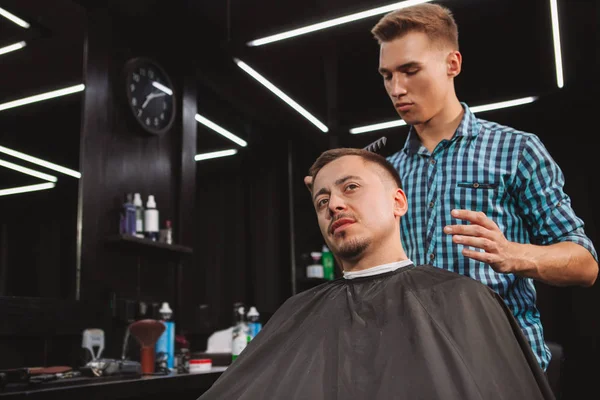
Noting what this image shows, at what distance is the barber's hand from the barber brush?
6.24 ft

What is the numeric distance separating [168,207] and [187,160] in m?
0.37

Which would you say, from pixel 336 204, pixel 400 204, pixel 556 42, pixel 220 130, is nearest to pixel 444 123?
pixel 400 204

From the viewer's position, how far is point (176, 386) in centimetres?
235

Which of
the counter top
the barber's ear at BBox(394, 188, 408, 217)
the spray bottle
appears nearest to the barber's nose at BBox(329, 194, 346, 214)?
the barber's ear at BBox(394, 188, 408, 217)

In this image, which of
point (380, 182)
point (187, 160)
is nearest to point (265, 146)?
point (187, 160)

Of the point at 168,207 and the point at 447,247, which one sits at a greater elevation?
the point at 168,207

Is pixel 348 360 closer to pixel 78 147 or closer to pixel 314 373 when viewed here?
pixel 314 373

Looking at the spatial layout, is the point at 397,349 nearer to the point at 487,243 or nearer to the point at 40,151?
the point at 487,243

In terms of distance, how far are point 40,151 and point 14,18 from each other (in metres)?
0.67

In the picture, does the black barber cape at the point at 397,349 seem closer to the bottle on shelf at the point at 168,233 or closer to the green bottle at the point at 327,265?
the bottle on shelf at the point at 168,233

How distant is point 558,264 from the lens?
119 cm

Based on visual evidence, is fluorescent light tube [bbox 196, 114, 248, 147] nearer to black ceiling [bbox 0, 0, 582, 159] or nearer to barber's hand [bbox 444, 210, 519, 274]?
black ceiling [bbox 0, 0, 582, 159]

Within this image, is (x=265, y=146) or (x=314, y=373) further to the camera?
(x=265, y=146)

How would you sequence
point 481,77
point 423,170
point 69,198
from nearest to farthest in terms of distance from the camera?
1. point 423,170
2. point 69,198
3. point 481,77
